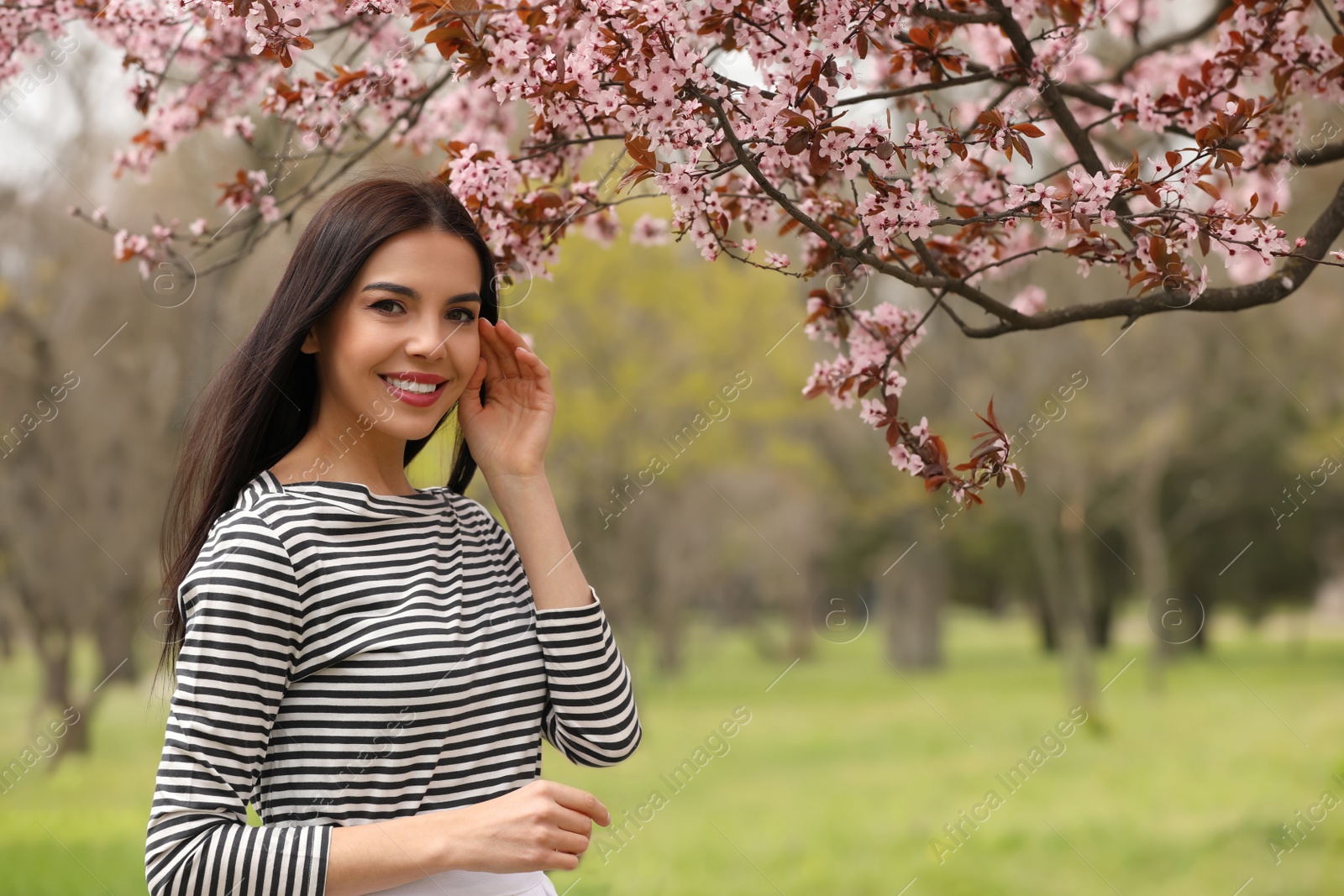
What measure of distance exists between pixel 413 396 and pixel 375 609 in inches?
14.4

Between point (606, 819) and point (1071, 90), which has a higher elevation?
point (1071, 90)

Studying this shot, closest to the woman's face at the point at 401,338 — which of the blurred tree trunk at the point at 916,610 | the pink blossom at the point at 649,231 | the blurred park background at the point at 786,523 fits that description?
the pink blossom at the point at 649,231

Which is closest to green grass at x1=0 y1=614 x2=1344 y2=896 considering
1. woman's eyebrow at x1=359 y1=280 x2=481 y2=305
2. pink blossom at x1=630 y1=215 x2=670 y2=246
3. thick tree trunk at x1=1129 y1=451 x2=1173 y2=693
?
thick tree trunk at x1=1129 y1=451 x2=1173 y2=693

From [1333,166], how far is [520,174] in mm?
9621

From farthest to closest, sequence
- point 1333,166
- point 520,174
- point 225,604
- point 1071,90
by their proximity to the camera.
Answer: point 1333,166
point 1071,90
point 520,174
point 225,604

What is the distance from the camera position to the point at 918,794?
475 inches

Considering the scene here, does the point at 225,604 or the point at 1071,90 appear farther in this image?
the point at 1071,90

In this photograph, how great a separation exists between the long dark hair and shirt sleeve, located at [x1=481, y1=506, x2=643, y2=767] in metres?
0.43

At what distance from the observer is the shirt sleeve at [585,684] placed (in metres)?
1.91

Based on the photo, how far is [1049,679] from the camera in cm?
2275

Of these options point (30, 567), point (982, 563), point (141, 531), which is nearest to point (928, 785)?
point (141, 531)

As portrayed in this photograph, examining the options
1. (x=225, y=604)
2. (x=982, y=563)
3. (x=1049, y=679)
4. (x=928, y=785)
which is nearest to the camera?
(x=225, y=604)

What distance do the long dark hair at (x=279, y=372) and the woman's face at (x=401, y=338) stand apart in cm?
3

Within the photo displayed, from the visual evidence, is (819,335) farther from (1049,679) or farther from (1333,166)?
(1049,679)
